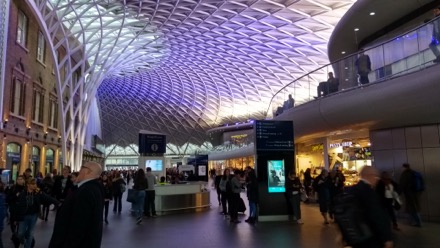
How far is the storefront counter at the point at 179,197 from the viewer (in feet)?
58.0

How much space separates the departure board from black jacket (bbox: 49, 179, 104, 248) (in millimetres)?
11561

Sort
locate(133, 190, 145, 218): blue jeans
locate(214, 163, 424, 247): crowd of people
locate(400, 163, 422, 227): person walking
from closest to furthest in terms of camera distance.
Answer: locate(214, 163, 424, 247): crowd of people
locate(400, 163, 422, 227): person walking
locate(133, 190, 145, 218): blue jeans

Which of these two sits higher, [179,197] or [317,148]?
[317,148]

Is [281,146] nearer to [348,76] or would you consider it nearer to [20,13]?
[348,76]

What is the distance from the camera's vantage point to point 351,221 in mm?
4387

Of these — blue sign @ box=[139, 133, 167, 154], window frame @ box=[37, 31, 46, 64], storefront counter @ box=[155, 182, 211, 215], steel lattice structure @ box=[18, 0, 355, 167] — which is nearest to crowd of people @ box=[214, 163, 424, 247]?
storefront counter @ box=[155, 182, 211, 215]

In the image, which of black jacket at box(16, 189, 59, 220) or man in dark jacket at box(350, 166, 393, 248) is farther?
black jacket at box(16, 189, 59, 220)

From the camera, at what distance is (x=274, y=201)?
1498 centimetres

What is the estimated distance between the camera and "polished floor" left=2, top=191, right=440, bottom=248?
31.6ft

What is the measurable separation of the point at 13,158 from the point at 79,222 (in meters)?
21.8

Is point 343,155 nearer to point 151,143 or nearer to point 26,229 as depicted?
point 151,143

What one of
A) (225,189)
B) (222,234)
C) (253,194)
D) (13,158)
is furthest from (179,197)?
(13,158)

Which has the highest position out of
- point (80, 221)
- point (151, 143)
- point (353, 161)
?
point (151, 143)

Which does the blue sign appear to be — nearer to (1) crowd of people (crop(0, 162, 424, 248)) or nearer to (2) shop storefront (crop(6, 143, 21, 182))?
(1) crowd of people (crop(0, 162, 424, 248))
